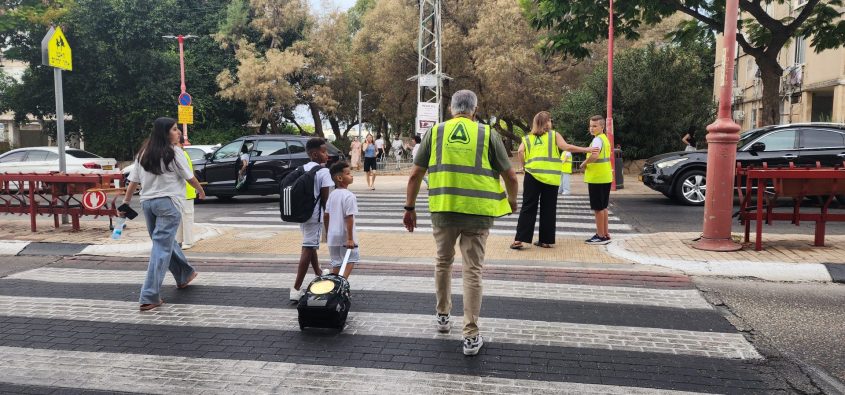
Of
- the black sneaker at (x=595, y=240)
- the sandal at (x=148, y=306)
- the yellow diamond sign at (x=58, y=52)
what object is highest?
the yellow diamond sign at (x=58, y=52)

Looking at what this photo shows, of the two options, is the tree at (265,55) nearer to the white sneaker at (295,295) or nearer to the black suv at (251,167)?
the black suv at (251,167)

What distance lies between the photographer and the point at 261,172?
614 inches

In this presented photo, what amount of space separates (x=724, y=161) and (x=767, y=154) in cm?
624

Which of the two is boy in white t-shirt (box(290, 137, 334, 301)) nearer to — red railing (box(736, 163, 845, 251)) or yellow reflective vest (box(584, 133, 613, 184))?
yellow reflective vest (box(584, 133, 613, 184))

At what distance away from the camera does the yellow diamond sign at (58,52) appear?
10.3 meters

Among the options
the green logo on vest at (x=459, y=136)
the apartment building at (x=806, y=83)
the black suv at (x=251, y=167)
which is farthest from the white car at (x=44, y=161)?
the apartment building at (x=806, y=83)

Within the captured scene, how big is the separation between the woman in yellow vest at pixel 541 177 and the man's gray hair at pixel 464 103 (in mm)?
3548

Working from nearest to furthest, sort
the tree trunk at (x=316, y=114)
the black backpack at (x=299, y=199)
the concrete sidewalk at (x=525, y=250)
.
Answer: the black backpack at (x=299, y=199)
the concrete sidewalk at (x=525, y=250)
the tree trunk at (x=316, y=114)

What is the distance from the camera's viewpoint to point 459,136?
4.45 meters

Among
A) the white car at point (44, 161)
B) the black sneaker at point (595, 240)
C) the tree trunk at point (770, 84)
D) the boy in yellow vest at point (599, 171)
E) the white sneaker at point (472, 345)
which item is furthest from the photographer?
the white car at point (44, 161)

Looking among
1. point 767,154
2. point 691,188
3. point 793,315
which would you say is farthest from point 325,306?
point 767,154

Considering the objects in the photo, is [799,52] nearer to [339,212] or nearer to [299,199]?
[339,212]

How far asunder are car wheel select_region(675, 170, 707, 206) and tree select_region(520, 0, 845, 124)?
13.4 feet

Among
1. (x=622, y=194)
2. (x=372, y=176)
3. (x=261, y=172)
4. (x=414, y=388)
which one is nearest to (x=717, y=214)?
(x=414, y=388)
